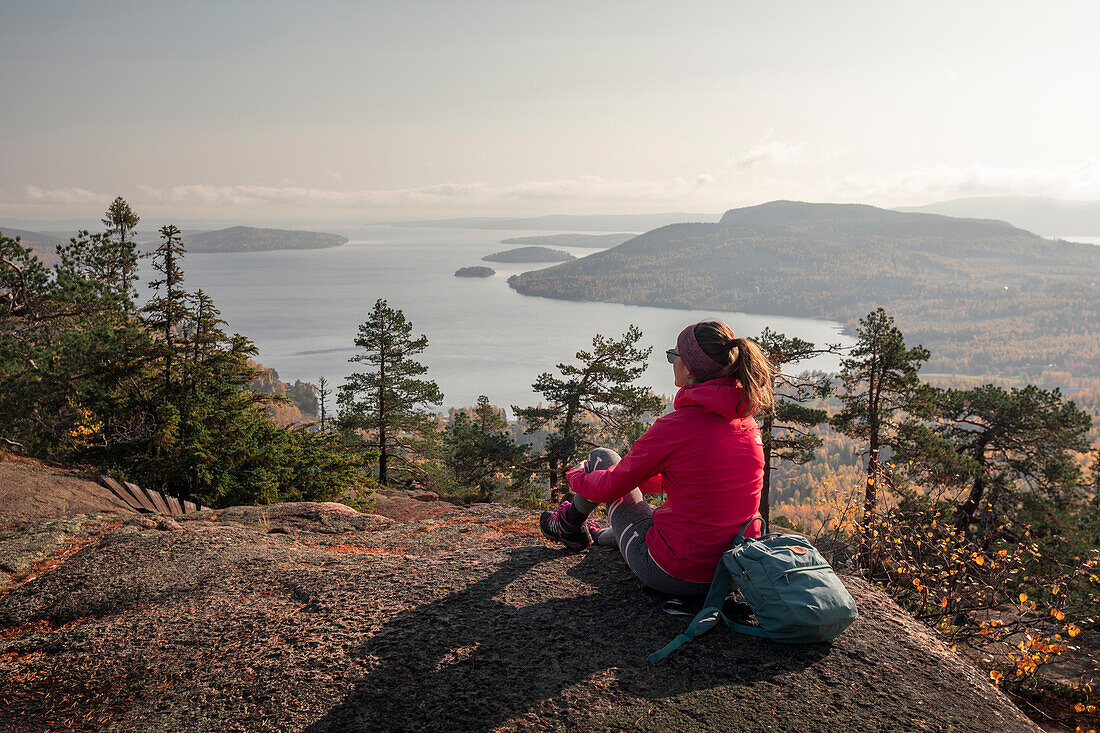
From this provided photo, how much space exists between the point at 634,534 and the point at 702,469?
0.91 meters

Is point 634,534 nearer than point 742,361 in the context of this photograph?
No

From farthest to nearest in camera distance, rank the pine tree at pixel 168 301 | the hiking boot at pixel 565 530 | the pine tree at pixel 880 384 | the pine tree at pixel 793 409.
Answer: the pine tree at pixel 793 409 < the pine tree at pixel 880 384 < the pine tree at pixel 168 301 < the hiking boot at pixel 565 530

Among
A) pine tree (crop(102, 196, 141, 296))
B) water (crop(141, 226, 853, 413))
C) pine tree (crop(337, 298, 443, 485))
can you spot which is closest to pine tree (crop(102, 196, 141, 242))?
pine tree (crop(102, 196, 141, 296))

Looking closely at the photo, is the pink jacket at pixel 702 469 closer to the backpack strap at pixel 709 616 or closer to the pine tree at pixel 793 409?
the backpack strap at pixel 709 616

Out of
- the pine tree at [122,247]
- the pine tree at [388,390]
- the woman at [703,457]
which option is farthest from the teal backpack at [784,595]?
the pine tree at [122,247]

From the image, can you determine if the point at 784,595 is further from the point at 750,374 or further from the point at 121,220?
the point at 121,220

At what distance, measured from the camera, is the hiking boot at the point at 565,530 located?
15.1 ft

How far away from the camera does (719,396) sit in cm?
319

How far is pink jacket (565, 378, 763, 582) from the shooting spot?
129 inches

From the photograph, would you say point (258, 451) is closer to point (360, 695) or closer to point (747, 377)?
Answer: point (360, 695)

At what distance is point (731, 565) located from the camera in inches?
123

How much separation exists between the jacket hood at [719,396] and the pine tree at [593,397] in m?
15.8

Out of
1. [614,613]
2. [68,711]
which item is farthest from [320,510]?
[614,613]

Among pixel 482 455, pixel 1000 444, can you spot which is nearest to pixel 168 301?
pixel 482 455
